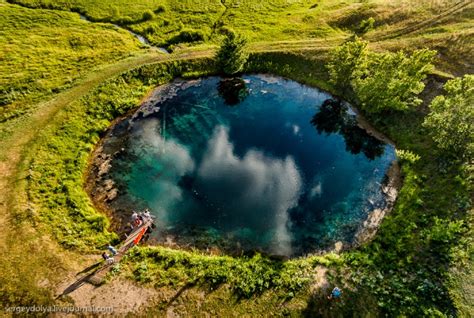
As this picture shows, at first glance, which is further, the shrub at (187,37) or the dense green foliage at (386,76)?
the shrub at (187,37)

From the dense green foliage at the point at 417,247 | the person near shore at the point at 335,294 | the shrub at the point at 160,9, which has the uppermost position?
the shrub at the point at 160,9

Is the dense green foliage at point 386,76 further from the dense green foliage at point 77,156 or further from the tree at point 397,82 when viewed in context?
the dense green foliage at point 77,156

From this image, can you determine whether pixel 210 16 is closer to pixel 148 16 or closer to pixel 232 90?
pixel 148 16

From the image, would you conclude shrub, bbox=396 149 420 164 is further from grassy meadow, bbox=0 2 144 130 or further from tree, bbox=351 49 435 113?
grassy meadow, bbox=0 2 144 130

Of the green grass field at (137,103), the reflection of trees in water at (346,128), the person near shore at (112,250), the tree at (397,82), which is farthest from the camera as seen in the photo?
the reflection of trees in water at (346,128)

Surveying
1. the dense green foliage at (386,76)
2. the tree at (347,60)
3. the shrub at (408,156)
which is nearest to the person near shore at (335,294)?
the shrub at (408,156)

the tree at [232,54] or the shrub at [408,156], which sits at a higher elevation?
the tree at [232,54]

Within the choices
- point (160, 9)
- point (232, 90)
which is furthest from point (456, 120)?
point (160, 9)

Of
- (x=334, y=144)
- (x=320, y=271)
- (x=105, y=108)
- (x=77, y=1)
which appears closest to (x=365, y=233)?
(x=320, y=271)
